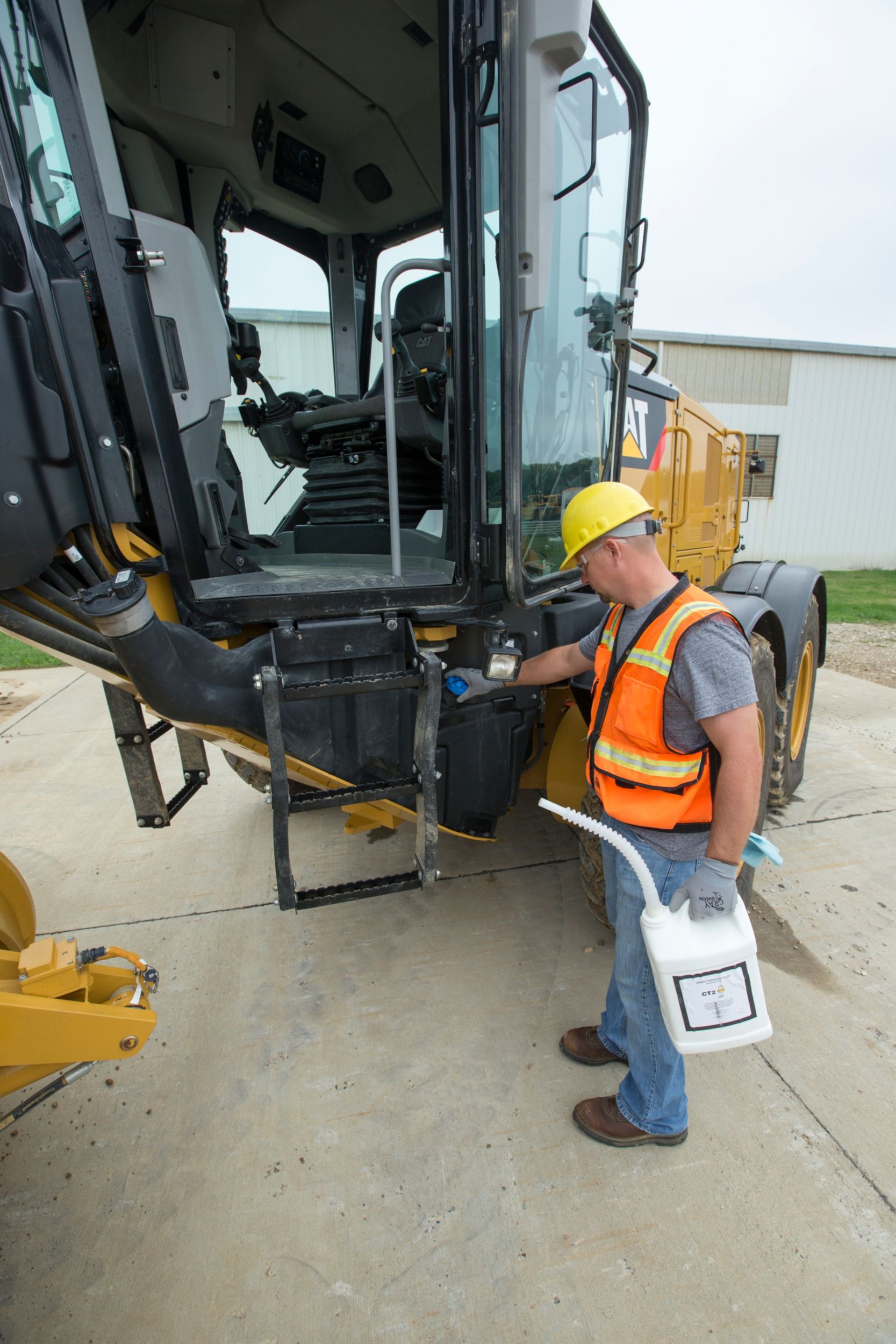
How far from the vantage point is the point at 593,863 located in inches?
93.3

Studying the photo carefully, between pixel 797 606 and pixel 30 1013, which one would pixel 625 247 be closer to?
pixel 797 606

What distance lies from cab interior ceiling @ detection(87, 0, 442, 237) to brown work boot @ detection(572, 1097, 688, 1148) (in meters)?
3.18

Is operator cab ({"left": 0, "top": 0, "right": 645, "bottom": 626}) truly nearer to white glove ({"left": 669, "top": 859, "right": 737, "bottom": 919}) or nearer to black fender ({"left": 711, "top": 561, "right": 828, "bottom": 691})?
white glove ({"left": 669, "top": 859, "right": 737, "bottom": 919})

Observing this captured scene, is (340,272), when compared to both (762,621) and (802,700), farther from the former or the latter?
(802,700)

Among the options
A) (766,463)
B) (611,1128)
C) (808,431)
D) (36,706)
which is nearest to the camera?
(611,1128)

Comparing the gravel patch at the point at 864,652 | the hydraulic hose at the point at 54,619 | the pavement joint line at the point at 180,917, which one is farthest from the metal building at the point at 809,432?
the hydraulic hose at the point at 54,619

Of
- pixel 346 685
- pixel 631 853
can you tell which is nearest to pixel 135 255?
pixel 346 685

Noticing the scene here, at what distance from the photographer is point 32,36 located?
147 cm

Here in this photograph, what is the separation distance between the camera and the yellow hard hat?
154 cm

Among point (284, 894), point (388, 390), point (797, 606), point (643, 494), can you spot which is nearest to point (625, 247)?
point (643, 494)

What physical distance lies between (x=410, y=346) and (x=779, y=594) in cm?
229

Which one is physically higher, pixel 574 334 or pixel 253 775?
pixel 574 334

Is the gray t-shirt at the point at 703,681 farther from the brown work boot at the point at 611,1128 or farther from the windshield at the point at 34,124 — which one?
the windshield at the point at 34,124

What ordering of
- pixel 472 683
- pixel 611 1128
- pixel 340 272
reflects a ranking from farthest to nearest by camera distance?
pixel 340 272
pixel 472 683
pixel 611 1128
